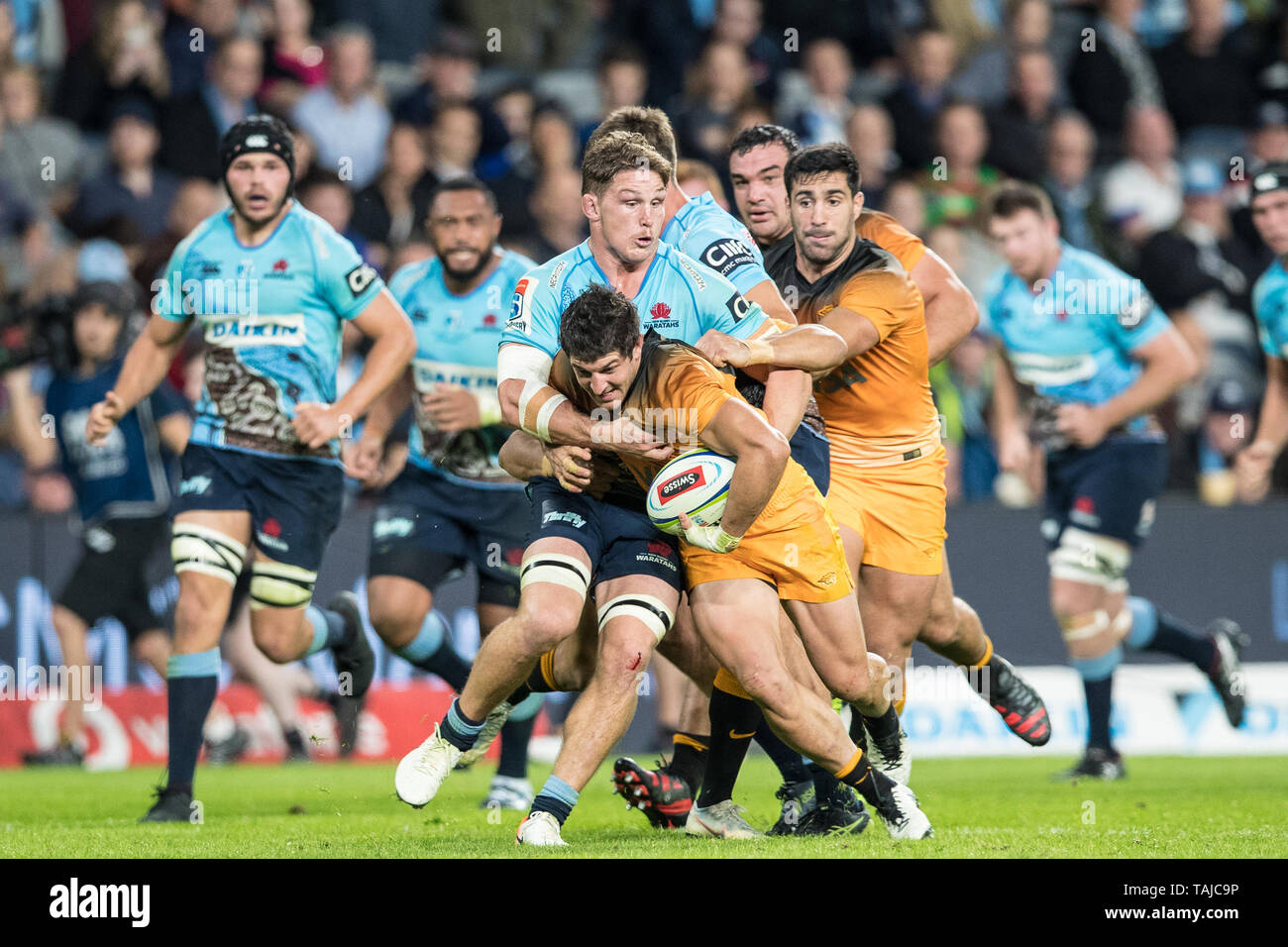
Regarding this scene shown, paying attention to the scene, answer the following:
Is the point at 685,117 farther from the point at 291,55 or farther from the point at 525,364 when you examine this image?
the point at 525,364

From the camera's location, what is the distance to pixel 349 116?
46.9 ft

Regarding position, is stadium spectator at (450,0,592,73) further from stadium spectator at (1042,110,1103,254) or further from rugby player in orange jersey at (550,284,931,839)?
rugby player in orange jersey at (550,284,931,839)

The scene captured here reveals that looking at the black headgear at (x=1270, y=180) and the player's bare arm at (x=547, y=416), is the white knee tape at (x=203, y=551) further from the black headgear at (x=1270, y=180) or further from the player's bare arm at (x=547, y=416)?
the black headgear at (x=1270, y=180)

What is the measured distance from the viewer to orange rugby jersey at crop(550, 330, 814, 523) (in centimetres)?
626

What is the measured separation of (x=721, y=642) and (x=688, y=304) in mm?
1358

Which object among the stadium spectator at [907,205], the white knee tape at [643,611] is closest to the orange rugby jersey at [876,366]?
the white knee tape at [643,611]

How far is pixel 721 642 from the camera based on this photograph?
643 centimetres

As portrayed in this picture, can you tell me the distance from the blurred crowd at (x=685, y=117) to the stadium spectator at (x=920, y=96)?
0.07 ft

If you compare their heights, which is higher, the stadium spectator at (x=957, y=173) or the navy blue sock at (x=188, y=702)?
the stadium spectator at (x=957, y=173)

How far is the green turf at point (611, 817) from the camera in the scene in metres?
6.33

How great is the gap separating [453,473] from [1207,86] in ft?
32.8

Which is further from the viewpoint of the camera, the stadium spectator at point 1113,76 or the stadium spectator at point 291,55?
the stadium spectator at point 1113,76

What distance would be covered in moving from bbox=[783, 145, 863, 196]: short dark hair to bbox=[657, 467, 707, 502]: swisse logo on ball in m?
1.79

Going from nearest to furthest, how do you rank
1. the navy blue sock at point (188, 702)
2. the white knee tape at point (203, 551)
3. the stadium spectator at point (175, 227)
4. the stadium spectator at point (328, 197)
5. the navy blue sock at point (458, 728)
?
the navy blue sock at point (458, 728) → the navy blue sock at point (188, 702) → the white knee tape at point (203, 551) → the stadium spectator at point (328, 197) → the stadium spectator at point (175, 227)
